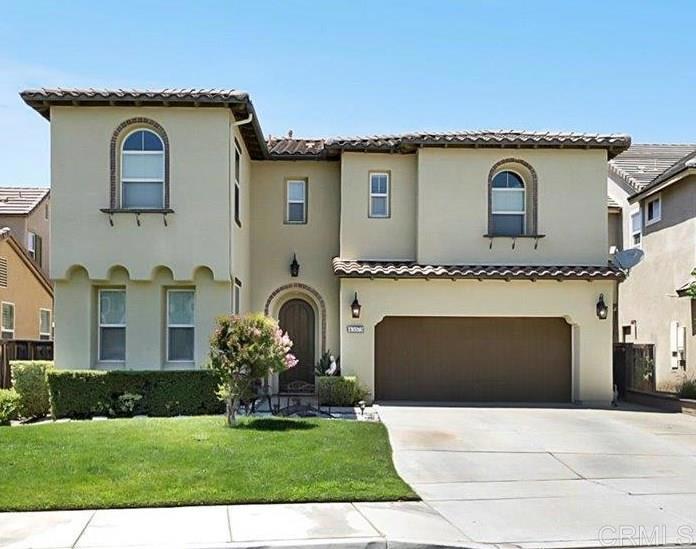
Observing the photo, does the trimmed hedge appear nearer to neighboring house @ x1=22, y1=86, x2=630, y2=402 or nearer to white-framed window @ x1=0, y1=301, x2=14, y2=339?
neighboring house @ x1=22, y1=86, x2=630, y2=402

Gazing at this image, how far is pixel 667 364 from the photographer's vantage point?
2133 cm

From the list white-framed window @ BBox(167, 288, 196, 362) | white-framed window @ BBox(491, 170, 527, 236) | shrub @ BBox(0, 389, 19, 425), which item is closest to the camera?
shrub @ BBox(0, 389, 19, 425)

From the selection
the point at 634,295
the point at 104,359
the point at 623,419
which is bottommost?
the point at 623,419

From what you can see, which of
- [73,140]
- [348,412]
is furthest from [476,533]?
[73,140]

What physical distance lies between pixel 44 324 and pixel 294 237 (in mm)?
14454

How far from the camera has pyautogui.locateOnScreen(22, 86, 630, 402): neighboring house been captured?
54.1 ft

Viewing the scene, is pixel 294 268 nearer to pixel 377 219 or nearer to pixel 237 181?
pixel 377 219

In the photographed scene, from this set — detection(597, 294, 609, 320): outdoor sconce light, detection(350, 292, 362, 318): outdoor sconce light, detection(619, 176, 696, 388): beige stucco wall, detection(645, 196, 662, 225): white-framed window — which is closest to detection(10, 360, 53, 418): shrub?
detection(350, 292, 362, 318): outdoor sconce light

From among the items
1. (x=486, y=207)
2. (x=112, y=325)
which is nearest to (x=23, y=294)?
(x=112, y=325)

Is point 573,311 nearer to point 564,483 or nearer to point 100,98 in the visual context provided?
point 564,483

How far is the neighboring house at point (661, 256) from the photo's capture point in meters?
20.2

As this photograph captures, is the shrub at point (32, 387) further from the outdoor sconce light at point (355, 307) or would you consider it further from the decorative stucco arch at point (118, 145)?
the outdoor sconce light at point (355, 307)

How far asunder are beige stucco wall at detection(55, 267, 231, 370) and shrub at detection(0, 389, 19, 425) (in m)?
1.26

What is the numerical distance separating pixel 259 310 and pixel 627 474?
11.4 m
